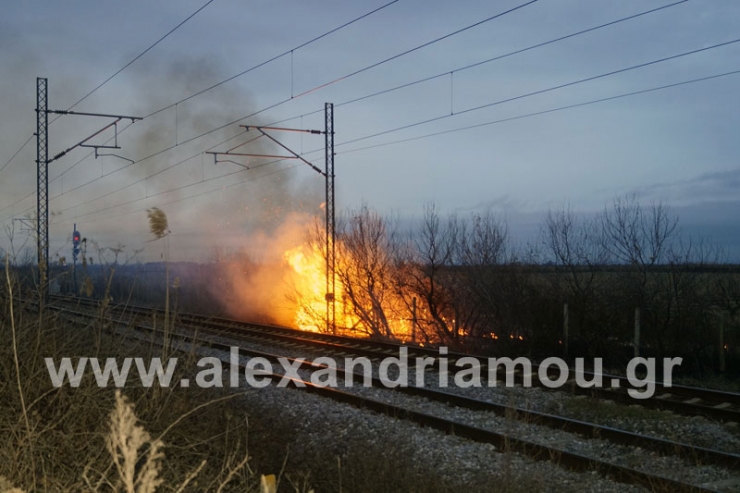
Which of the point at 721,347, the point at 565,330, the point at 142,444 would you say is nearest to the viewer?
the point at 142,444

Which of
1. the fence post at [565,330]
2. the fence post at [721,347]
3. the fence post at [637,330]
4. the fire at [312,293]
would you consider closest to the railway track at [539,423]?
the fence post at [565,330]

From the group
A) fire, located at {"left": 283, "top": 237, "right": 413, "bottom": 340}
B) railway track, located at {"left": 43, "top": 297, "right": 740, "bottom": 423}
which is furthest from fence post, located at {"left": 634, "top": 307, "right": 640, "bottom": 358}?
fire, located at {"left": 283, "top": 237, "right": 413, "bottom": 340}

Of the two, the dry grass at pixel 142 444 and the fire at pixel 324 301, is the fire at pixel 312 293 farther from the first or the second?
the dry grass at pixel 142 444

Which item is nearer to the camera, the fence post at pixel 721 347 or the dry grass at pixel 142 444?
the dry grass at pixel 142 444

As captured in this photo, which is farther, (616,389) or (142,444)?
(616,389)

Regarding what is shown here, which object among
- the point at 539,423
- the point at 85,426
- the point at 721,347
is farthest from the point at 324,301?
the point at 85,426

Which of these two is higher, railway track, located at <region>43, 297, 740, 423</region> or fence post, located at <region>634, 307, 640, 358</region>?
Result: fence post, located at <region>634, 307, 640, 358</region>

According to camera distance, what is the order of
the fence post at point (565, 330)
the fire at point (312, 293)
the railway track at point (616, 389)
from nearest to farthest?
the railway track at point (616, 389), the fence post at point (565, 330), the fire at point (312, 293)

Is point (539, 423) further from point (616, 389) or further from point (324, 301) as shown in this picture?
point (324, 301)

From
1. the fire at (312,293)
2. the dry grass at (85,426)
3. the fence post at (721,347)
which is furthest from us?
the fire at (312,293)

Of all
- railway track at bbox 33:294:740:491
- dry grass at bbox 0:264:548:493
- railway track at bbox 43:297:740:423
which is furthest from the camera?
railway track at bbox 43:297:740:423

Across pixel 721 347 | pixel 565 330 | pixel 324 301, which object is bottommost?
pixel 721 347

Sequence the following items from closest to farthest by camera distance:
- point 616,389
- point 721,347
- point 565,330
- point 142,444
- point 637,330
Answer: point 142,444
point 616,389
point 721,347
point 637,330
point 565,330

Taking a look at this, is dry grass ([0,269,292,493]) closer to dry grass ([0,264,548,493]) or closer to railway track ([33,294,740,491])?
dry grass ([0,264,548,493])
